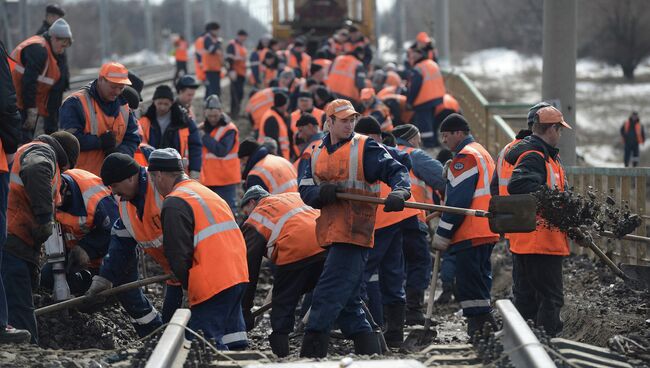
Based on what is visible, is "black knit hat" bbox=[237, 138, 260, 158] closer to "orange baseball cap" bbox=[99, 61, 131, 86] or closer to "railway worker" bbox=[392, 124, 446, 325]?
"railway worker" bbox=[392, 124, 446, 325]

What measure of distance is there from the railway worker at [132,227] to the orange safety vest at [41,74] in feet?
12.8

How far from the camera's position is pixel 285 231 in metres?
8.30

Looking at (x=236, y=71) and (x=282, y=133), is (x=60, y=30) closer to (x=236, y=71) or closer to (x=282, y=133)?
(x=282, y=133)

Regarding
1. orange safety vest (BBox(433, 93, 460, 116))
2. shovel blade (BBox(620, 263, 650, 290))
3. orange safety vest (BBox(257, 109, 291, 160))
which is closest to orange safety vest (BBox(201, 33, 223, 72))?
orange safety vest (BBox(433, 93, 460, 116))

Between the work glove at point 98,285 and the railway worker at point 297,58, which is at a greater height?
the railway worker at point 297,58

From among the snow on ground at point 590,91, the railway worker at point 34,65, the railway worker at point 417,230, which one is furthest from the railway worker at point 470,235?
the snow on ground at point 590,91

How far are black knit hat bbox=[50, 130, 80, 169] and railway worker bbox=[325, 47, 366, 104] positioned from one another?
410 inches

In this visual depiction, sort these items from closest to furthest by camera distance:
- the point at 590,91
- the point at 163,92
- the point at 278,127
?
the point at 163,92
the point at 278,127
the point at 590,91

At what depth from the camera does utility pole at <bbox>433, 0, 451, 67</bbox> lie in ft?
79.7

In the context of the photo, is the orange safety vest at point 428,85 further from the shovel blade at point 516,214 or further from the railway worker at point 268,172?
the shovel blade at point 516,214

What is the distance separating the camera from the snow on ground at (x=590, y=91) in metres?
38.5

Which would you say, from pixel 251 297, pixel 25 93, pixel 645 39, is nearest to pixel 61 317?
pixel 251 297

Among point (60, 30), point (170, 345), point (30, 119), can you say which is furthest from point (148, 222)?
point (60, 30)

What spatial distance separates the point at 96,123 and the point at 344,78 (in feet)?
30.9
